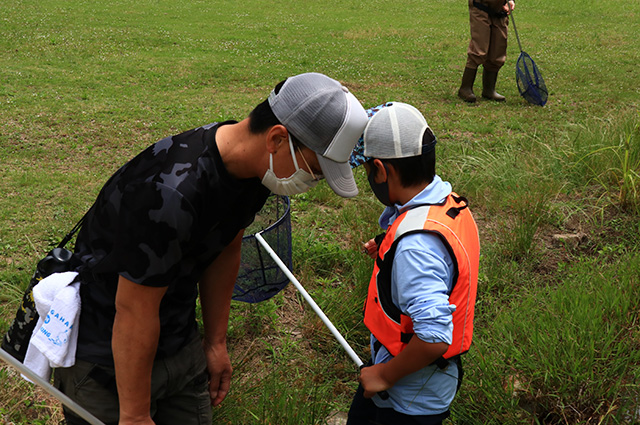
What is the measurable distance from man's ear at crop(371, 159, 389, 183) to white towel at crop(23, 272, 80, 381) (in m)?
1.02

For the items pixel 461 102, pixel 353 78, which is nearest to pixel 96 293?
pixel 461 102

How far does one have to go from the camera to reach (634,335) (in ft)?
8.73

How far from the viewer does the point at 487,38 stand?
8.11 m

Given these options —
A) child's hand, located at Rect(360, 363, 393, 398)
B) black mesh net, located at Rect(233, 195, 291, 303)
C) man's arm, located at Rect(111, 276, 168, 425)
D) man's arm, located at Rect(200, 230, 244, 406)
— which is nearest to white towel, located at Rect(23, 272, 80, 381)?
man's arm, located at Rect(111, 276, 168, 425)

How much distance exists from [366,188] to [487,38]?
163 inches

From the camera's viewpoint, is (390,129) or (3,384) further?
(3,384)

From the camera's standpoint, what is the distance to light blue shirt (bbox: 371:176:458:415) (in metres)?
1.76

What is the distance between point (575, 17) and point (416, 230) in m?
16.9

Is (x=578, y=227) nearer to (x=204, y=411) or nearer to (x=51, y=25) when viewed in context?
(x=204, y=411)

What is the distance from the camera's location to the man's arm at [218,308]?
2041mm

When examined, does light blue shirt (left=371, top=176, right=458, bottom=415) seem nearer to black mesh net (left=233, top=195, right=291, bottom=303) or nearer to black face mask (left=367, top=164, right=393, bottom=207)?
black face mask (left=367, top=164, right=393, bottom=207)

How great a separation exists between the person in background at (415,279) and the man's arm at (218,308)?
515 millimetres

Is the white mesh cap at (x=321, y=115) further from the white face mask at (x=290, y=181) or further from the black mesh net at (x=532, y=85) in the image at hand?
the black mesh net at (x=532, y=85)

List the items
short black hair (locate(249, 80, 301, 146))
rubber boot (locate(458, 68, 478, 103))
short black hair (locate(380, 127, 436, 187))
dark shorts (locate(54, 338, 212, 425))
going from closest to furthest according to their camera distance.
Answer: short black hair (locate(249, 80, 301, 146)), dark shorts (locate(54, 338, 212, 425)), short black hair (locate(380, 127, 436, 187)), rubber boot (locate(458, 68, 478, 103))
